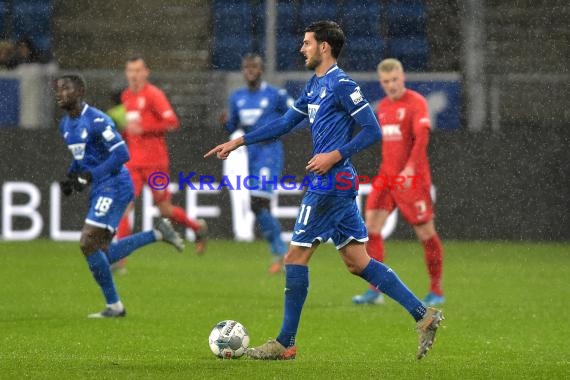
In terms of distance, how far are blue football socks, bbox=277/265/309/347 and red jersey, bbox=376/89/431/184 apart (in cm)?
333

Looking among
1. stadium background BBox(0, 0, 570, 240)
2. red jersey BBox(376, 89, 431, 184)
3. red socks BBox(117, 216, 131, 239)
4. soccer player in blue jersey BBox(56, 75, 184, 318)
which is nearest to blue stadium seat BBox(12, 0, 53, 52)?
stadium background BBox(0, 0, 570, 240)

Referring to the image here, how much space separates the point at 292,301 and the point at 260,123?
21.7 feet

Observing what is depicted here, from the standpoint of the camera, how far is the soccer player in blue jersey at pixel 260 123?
1420cm

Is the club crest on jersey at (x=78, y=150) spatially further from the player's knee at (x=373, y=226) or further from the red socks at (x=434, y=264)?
the red socks at (x=434, y=264)

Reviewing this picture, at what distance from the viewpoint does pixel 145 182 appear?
14.9 metres

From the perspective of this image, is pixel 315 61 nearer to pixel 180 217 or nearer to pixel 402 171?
pixel 402 171

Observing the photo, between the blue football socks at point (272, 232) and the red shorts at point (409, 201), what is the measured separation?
8.48 ft

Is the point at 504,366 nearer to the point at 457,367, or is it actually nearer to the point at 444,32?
the point at 457,367

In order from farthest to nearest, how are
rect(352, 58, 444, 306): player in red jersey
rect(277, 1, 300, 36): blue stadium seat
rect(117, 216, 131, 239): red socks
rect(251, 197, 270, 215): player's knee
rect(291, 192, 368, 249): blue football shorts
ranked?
rect(277, 1, 300, 36): blue stadium seat, rect(117, 216, 131, 239): red socks, rect(251, 197, 270, 215): player's knee, rect(352, 58, 444, 306): player in red jersey, rect(291, 192, 368, 249): blue football shorts

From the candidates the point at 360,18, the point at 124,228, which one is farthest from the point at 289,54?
the point at 124,228

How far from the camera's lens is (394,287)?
8.12m

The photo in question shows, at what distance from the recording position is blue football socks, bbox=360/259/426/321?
8.07m

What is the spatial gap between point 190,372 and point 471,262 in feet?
27.2

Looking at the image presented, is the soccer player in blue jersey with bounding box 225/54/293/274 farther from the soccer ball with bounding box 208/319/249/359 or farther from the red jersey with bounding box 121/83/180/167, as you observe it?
the soccer ball with bounding box 208/319/249/359
